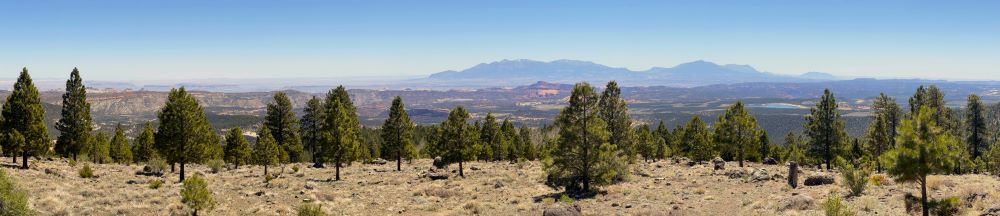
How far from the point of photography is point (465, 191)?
39.7 metres

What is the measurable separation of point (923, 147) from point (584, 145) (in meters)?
18.7

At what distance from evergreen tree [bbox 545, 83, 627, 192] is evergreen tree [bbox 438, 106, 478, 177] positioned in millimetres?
17202

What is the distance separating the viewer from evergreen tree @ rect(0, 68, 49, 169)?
146 ft

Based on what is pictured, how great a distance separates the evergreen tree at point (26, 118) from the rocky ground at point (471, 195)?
1.73 metres

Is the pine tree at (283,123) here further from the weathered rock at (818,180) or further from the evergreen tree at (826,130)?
the evergreen tree at (826,130)

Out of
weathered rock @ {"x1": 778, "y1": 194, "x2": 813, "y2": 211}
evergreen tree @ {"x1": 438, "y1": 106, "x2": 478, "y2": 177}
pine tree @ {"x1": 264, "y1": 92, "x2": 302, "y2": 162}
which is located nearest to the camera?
weathered rock @ {"x1": 778, "y1": 194, "x2": 813, "y2": 211}

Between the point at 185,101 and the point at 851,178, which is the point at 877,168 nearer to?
the point at 851,178

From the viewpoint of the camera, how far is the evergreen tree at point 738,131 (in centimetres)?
5528

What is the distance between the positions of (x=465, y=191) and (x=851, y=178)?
22.9m

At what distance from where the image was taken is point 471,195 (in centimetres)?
3788

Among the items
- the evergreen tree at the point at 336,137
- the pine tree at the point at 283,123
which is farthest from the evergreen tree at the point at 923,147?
the pine tree at the point at 283,123

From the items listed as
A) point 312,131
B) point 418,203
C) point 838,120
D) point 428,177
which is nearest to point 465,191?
point 418,203

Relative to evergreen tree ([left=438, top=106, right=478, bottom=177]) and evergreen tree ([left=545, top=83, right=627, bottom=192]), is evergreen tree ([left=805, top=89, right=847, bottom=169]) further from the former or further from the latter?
evergreen tree ([left=438, top=106, right=478, bottom=177])

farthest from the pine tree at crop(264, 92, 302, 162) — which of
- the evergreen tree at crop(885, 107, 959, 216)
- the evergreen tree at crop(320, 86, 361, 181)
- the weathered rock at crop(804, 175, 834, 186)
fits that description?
the evergreen tree at crop(885, 107, 959, 216)
